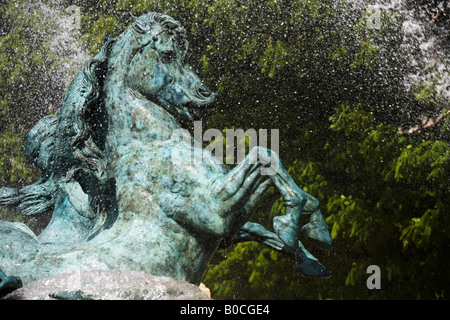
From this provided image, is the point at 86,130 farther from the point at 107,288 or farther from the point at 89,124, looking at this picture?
the point at 107,288

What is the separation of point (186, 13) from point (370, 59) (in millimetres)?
2220

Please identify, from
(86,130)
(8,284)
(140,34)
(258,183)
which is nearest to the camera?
(8,284)

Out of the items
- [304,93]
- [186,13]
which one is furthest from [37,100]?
[304,93]

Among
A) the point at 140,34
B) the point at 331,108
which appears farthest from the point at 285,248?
the point at 331,108

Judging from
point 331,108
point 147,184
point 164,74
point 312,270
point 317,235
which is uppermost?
point 164,74

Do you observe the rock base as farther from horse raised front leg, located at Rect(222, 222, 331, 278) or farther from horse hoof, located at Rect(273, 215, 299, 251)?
horse raised front leg, located at Rect(222, 222, 331, 278)

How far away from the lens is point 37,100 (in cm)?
880

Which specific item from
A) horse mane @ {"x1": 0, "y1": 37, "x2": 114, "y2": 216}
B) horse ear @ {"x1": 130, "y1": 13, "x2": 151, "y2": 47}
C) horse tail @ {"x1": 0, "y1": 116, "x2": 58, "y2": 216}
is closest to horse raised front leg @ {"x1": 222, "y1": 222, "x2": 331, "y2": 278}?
horse mane @ {"x1": 0, "y1": 37, "x2": 114, "y2": 216}

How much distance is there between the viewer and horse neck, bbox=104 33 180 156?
148 inches

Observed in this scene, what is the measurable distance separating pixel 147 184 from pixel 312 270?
3.09 ft

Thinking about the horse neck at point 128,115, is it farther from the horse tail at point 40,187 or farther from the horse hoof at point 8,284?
the horse hoof at point 8,284

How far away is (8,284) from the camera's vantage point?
10.1 ft

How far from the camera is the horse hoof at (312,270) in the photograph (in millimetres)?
3744

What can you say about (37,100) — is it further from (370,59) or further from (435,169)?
(435,169)
